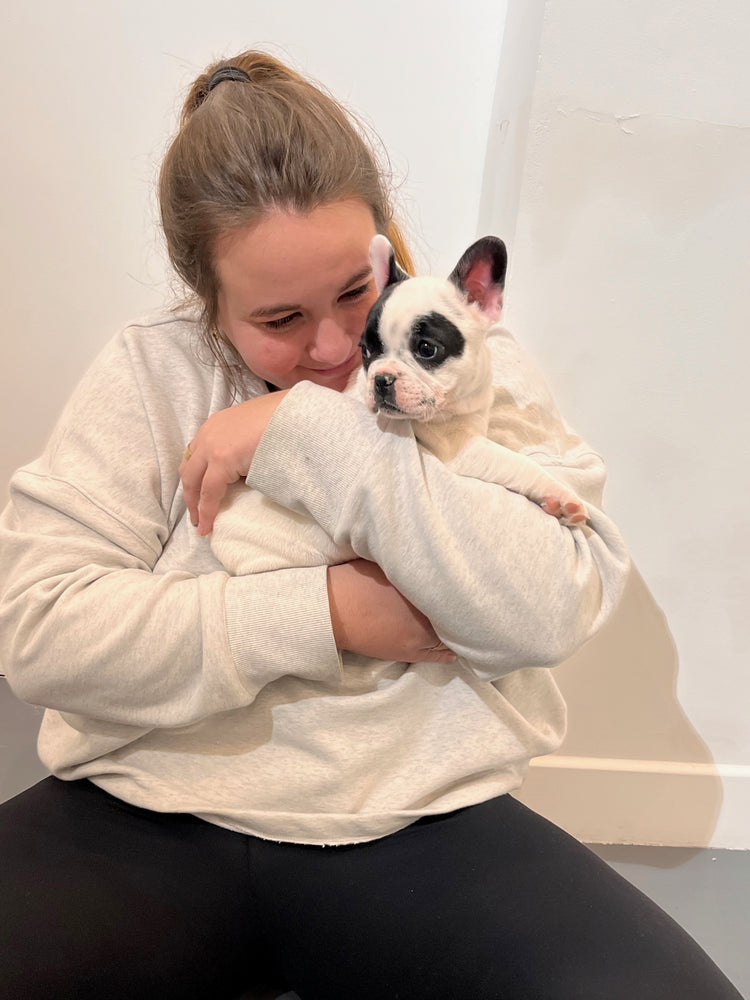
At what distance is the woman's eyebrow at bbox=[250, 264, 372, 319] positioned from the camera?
0.81m

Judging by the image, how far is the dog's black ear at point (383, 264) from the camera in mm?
741

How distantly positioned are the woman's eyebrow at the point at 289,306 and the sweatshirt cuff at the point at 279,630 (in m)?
0.31

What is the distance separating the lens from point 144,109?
4.72 feet

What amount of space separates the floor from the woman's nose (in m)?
1.12

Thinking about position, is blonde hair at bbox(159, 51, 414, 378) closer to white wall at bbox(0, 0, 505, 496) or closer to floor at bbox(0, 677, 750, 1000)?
white wall at bbox(0, 0, 505, 496)

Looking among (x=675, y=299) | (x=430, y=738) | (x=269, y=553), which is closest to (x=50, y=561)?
(x=269, y=553)

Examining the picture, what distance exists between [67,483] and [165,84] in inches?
40.7

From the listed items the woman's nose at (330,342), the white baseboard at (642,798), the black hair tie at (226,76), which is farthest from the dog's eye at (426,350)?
the white baseboard at (642,798)

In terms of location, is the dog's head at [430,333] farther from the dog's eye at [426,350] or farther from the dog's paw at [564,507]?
the dog's paw at [564,507]

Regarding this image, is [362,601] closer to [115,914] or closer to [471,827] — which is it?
[471,827]

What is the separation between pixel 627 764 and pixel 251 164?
1342mm

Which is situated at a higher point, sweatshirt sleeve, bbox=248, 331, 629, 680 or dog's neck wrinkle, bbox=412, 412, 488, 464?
dog's neck wrinkle, bbox=412, 412, 488, 464

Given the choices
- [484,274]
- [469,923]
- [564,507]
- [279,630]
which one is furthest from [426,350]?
[469,923]

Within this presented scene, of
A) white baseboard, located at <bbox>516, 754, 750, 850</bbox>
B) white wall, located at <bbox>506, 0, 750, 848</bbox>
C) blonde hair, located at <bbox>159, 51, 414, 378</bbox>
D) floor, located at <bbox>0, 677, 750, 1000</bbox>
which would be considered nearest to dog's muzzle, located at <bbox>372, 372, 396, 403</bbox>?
blonde hair, located at <bbox>159, 51, 414, 378</bbox>
